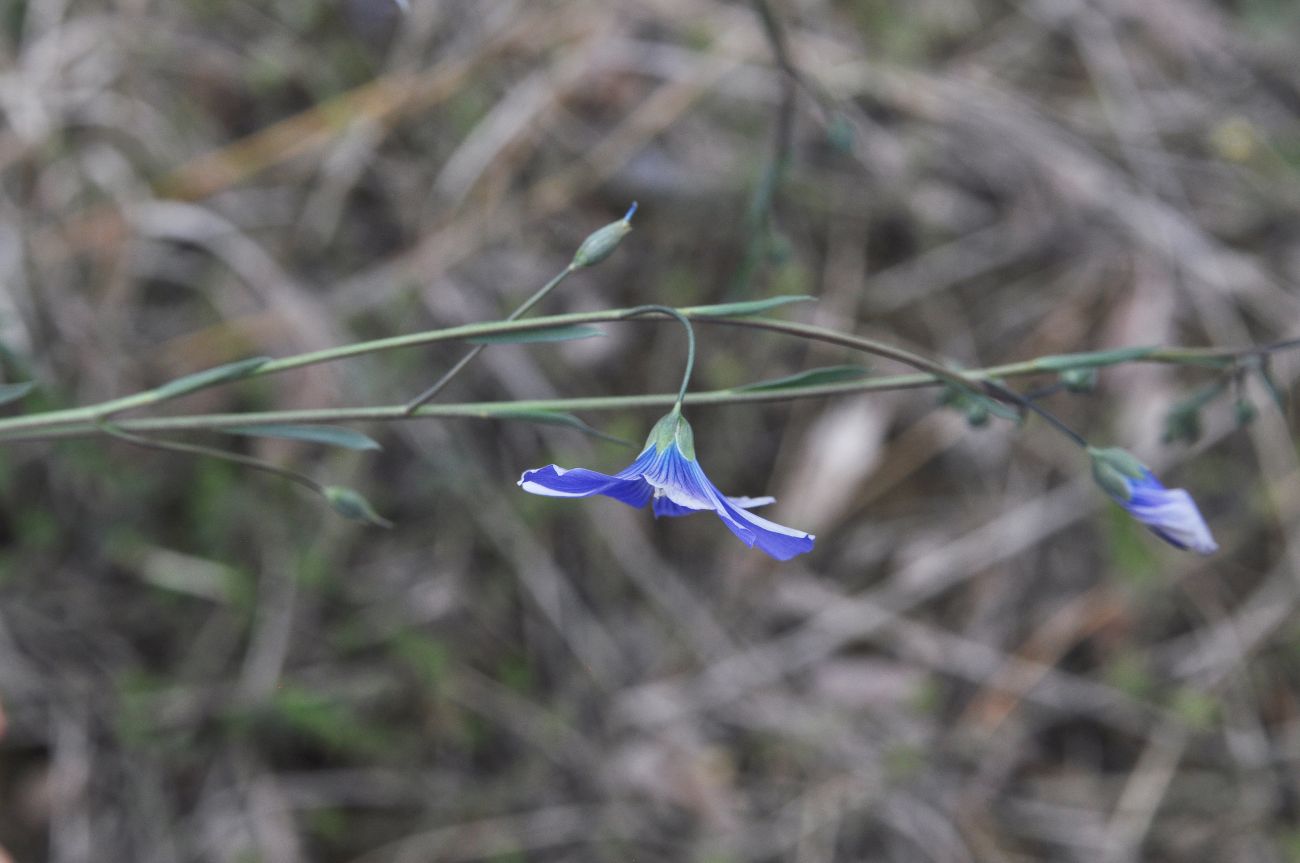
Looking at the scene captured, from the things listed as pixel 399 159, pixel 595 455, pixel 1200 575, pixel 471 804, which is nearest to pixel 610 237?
pixel 595 455

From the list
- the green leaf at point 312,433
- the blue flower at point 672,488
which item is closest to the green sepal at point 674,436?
the blue flower at point 672,488

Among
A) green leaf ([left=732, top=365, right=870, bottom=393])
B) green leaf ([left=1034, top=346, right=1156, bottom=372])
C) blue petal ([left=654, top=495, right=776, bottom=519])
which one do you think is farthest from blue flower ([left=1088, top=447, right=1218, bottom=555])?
blue petal ([left=654, top=495, right=776, bottom=519])

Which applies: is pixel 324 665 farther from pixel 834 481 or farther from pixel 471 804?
pixel 834 481

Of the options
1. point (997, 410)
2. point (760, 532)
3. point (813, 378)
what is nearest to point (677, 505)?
point (760, 532)

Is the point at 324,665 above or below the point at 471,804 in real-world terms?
above

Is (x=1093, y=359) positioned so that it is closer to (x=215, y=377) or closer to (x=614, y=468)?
(x=215, y=377)

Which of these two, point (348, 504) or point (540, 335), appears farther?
point (348, 504)

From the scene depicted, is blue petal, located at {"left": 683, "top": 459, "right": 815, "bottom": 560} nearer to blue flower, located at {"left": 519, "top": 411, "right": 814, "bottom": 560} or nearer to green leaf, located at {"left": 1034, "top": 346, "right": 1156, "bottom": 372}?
blue flower, located at {"left": 519, "top": 411, "right": 814, "bottom": 560}
